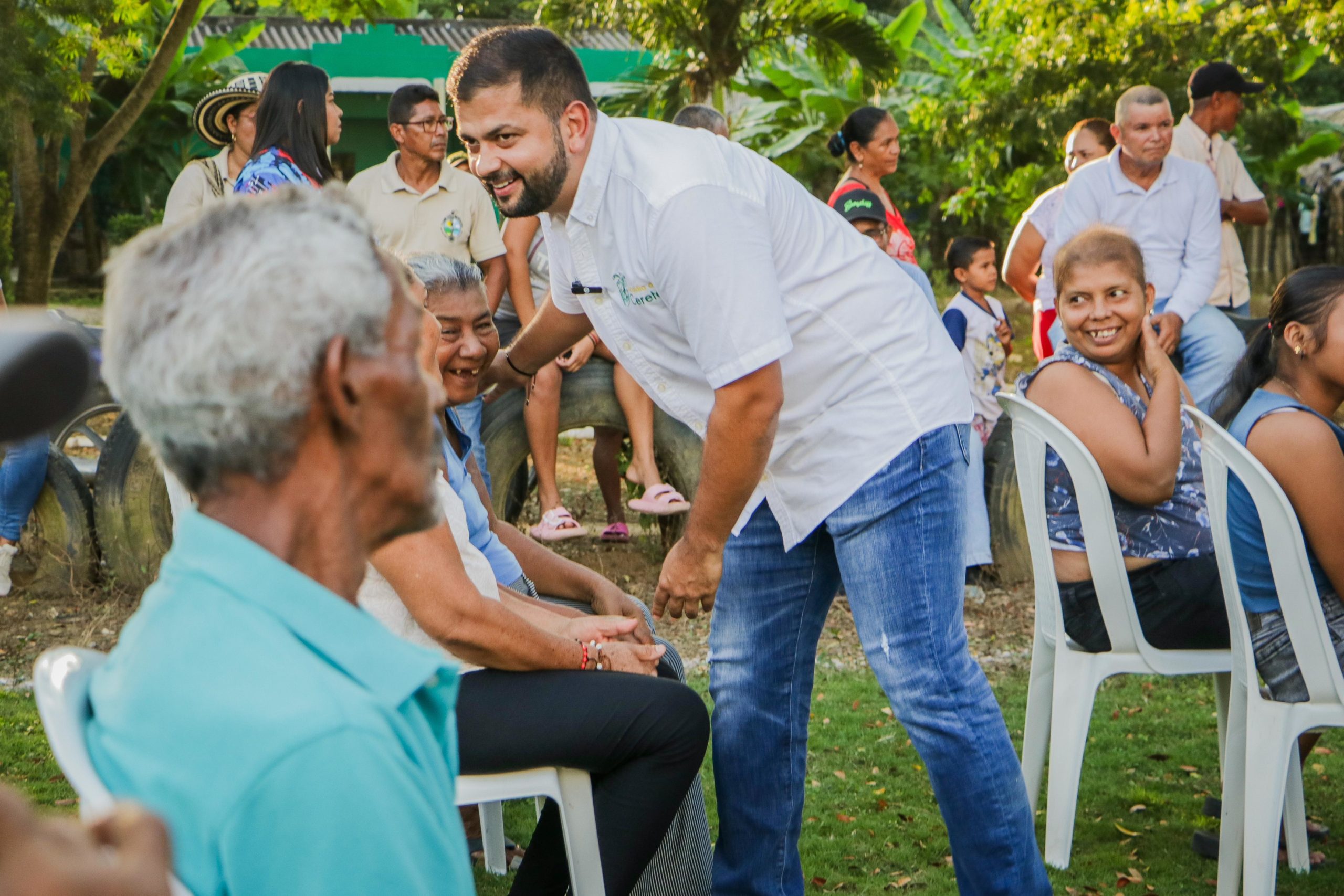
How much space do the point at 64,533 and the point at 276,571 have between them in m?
5.55

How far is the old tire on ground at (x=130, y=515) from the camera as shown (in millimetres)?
6168

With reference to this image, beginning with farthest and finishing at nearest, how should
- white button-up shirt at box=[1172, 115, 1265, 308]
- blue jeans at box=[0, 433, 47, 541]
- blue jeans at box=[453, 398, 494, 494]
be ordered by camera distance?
white button-up shirt at box=[1172, 115, 1265, 308], blue jeans at box=[0, 433, 47, 541], blue jeans at box=[453, 398, 494, 494]

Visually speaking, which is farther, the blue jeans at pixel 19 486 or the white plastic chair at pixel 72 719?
the blue jeans at pixel 19 486

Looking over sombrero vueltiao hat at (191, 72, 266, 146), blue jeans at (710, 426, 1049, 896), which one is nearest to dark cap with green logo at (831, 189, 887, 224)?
sombrero vueltiao hat at (191, 72, 266, 146)

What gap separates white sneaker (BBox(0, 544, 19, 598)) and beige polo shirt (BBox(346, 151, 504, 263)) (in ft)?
7.34

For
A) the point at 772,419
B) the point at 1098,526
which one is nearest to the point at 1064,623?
the point at 1098,526

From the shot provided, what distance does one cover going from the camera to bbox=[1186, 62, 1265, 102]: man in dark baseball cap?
7.64 meters

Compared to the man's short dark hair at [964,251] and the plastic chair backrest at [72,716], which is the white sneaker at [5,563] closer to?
the man's short dark hair at [964,251]

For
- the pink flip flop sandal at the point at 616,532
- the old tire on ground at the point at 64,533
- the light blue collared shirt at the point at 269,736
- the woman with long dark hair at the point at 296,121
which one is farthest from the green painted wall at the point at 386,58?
the light blue collared shirt at the point at 269,736

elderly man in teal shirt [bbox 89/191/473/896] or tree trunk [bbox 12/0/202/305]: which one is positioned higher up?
tree trunk [bbox 12/0/202/305]

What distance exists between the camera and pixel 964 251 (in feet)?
24.0

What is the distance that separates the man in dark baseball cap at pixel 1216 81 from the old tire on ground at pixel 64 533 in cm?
629

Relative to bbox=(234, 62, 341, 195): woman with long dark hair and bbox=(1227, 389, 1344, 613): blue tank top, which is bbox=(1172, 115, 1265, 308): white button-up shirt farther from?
bbox=(234, 62, 341, 195): woman with long dark hair

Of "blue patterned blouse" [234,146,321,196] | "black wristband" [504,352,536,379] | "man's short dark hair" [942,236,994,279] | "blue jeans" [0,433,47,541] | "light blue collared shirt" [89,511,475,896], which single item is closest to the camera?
"light blue collared shirt" [89,511,475,896]
